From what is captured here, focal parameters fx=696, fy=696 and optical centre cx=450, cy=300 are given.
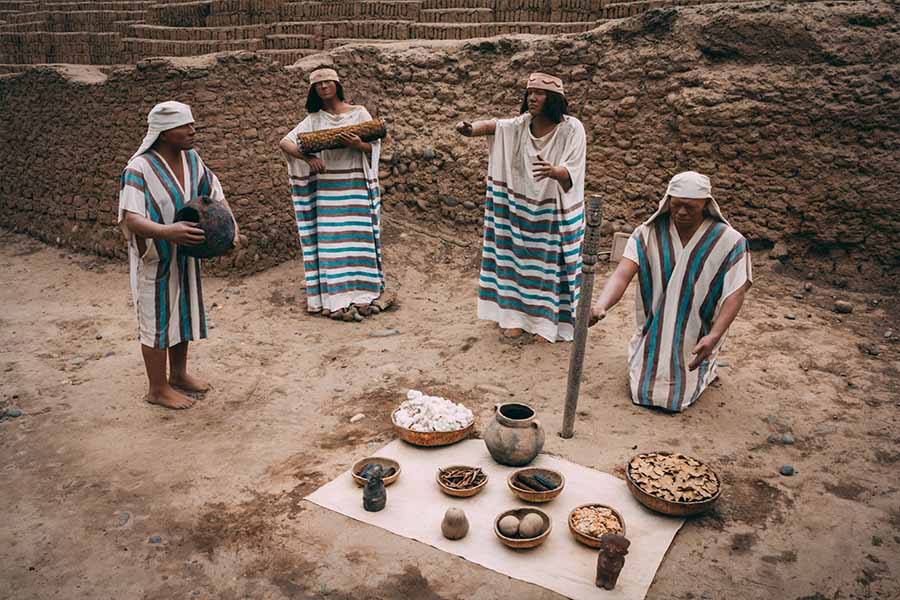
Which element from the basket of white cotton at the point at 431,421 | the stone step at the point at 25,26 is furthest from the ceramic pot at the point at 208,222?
the stone step at the point at 25,26

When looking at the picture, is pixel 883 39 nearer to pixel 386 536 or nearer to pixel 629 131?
pixel 629 131

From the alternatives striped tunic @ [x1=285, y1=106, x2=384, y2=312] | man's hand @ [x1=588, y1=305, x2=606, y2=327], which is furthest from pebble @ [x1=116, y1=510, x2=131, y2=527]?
striped tunic @ [x1=285, y1=106, x2=384, y2=312]

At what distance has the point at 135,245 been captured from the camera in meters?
4.14

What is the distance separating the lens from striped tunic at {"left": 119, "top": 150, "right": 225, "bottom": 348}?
403cm

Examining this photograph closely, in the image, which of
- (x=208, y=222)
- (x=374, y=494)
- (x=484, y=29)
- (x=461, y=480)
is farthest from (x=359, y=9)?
(x=374, y=494)

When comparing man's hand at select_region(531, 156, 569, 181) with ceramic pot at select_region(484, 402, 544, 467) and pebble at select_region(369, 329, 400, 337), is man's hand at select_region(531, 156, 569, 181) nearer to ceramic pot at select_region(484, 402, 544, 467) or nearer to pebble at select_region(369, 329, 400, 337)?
ceramic pot at select_region(484, 402, 544, 467)

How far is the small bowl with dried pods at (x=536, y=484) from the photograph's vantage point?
3383 millimetres

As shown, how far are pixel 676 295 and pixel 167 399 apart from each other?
10.8 ft

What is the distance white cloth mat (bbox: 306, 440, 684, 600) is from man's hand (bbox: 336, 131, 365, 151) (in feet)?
9.06

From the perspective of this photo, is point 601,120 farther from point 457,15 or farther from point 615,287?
point 615,287

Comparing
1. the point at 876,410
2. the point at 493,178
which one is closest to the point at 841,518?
the point at 876,410

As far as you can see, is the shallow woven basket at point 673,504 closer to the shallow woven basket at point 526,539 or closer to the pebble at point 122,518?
the shallow woven basket at point 526,539

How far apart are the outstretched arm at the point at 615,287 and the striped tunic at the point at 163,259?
2477mm

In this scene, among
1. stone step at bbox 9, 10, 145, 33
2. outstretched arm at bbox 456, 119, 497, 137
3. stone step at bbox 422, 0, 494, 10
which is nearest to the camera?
outstretched arm at bbox 456, 119, 497, 137
